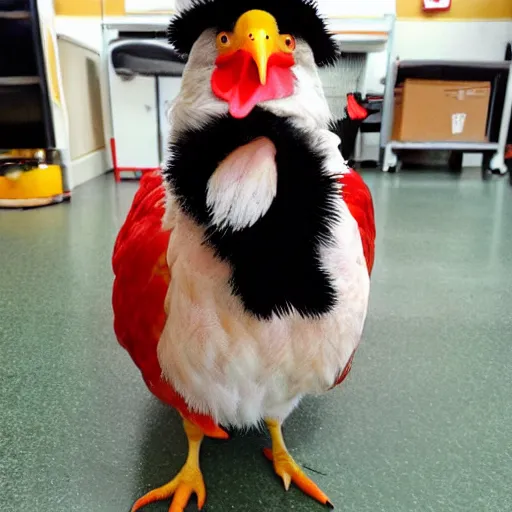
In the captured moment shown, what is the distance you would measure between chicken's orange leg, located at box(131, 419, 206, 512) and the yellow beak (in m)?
0.43

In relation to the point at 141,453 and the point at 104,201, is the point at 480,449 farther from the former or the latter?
the point at 104,201

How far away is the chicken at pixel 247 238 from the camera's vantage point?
0.43 meters

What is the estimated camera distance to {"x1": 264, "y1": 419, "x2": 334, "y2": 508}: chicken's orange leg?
2.06ft

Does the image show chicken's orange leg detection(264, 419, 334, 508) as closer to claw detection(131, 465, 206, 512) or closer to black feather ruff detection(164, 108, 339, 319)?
claw detection(131, 465, 206, 512)

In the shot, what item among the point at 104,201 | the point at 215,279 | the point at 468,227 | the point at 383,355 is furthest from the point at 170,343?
the point at 104,201

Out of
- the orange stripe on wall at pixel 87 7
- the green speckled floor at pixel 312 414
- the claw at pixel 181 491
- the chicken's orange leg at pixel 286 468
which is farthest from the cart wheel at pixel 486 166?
the claw at pixel 181 491

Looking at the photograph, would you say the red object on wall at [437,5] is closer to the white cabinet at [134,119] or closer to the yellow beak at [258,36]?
the white cabinet at [134,119]

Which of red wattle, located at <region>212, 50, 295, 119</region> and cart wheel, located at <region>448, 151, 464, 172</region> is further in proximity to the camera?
cart wheel, located at <region>448, 151, 464, 172</region>

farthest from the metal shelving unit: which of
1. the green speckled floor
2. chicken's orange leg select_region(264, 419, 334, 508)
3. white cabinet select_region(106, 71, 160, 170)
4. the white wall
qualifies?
chicken's orange leg select_region(264, 419, 334, 508)

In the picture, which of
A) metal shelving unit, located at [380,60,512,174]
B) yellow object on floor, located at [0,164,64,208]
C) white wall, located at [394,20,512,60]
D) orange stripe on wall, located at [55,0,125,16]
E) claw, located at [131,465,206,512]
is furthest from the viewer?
white wall, located at [394,20,512,60]

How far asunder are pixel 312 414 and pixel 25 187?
1728mm

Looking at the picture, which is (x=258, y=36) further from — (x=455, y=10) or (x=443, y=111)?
(x=455, y=10)

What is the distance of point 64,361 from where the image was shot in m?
0.92

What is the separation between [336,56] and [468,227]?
4.86 feet
